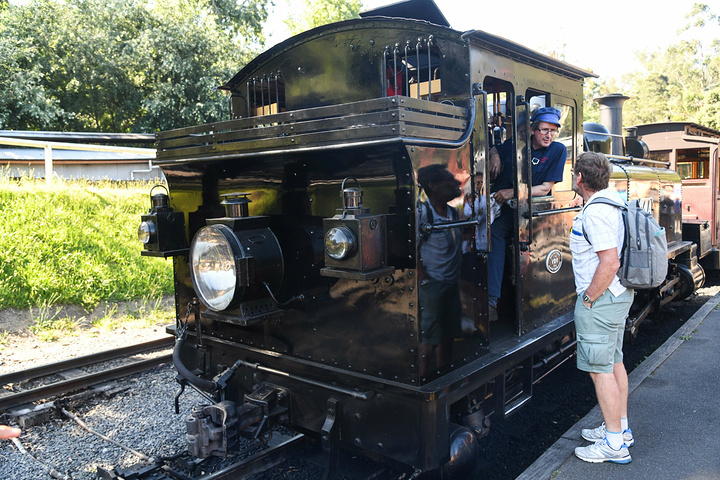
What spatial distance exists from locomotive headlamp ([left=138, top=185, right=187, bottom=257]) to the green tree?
2393 cm

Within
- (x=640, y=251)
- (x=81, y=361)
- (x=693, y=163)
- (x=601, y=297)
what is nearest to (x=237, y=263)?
(x=601, y=297)

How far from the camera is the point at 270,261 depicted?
2.75 m

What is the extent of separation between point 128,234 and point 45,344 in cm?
340

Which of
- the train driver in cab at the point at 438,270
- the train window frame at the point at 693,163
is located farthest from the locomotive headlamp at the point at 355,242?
the train window frame at the point at 693,163

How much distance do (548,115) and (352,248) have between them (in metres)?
2.04

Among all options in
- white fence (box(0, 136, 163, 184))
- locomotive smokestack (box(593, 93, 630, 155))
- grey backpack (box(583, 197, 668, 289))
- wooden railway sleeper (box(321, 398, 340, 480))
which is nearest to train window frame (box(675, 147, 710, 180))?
locomotive smokestack (box(593, 93, 630, 155))

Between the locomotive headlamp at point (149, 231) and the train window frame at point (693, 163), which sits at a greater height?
the train window frame at point (693, 163)

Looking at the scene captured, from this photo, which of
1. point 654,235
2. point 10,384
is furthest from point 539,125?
point 10,384

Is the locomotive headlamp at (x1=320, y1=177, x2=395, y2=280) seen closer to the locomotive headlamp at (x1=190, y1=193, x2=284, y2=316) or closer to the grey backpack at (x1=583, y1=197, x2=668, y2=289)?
the locomotive headlamp at (x1=190, y1=193, x2=284, y2=316)

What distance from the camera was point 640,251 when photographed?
10.1 ft

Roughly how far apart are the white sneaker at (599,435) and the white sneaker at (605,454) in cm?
13

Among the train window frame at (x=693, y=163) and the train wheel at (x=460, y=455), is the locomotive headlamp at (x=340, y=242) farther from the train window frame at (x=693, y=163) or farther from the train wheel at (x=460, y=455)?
the train window frame at (x=693, y=163)

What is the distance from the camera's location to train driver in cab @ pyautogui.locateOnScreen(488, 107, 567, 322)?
135 inches

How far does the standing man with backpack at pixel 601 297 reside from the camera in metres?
3.02
